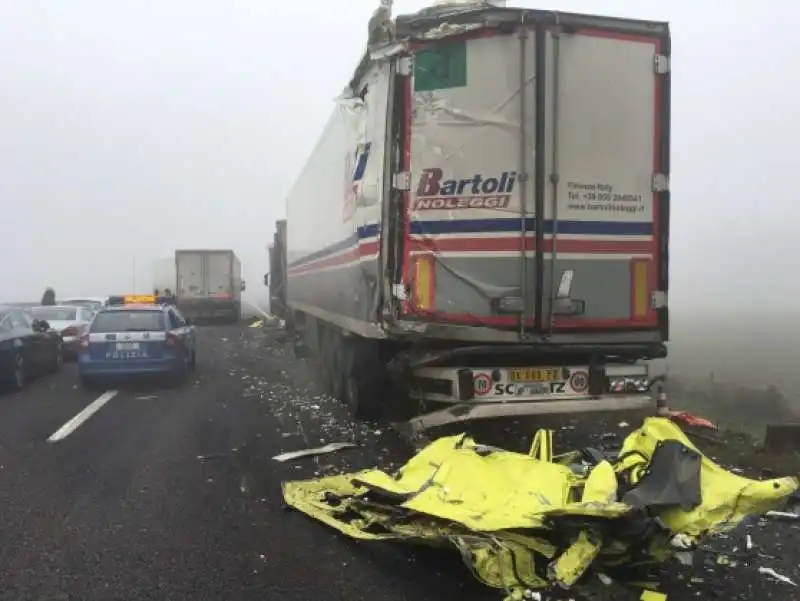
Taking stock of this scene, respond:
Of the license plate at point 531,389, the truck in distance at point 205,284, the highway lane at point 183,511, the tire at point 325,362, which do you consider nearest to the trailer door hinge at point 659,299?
the license plate at point 531,389

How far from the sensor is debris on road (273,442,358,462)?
23.6 ft

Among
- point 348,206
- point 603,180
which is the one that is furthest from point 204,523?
point 348,206

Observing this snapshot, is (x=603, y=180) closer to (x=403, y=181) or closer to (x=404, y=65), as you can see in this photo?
(x=403, y=181)

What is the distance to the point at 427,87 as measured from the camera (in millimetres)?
6641

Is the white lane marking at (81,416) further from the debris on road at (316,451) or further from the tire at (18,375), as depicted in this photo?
the debris on road at (316,451)

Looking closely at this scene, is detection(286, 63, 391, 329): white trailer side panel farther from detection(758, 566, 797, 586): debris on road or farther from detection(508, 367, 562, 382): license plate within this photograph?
detection(758, 566, 797, 586): debris on road

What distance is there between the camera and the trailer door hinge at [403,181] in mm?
6645

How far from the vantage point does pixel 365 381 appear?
864 cm

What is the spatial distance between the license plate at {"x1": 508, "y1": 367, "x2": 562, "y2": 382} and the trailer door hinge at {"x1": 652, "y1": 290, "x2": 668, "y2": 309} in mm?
1061

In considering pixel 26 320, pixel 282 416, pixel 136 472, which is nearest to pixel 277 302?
pixel 26 320

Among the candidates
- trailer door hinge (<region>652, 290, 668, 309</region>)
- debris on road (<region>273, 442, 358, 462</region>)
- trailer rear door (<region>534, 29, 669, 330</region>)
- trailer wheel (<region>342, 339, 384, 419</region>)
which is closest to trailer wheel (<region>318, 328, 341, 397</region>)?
trailer wheel (<region>342, 339, 384, 419</region>)

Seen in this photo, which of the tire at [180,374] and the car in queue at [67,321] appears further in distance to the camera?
the car in queue at [67,321]

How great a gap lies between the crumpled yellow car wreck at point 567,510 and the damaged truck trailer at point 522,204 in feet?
5.49

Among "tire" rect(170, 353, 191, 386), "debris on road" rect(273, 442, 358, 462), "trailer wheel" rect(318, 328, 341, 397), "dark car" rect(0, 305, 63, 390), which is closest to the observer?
"debris on road" rect(273, 442, 358, 462)
